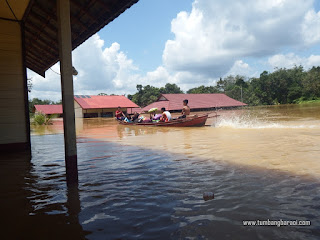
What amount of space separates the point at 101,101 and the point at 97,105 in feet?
5.96

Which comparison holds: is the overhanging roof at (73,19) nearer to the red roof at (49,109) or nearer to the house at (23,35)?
the house at (23,35)

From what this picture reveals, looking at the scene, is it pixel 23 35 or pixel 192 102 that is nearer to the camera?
pixel 23 35

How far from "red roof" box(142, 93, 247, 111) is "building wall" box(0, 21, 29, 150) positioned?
24643mm

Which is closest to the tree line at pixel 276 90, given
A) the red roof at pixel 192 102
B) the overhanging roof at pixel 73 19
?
the red roof at pixel 192 102

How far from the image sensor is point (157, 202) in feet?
10.4

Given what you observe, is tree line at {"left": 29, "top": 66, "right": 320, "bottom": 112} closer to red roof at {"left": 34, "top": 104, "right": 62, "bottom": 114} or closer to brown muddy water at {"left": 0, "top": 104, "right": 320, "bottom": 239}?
red roof at {"left": 34, "top": 104, "right": 62, "bottom": 114}

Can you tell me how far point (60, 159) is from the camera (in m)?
6.16

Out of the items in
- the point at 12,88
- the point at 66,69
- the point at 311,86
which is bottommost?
the point at 66,69

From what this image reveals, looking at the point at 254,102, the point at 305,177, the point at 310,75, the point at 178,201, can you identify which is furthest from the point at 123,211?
the point at 310,75

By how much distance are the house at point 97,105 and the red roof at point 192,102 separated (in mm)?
3645

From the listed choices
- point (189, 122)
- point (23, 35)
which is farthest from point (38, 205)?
point (189, 122)

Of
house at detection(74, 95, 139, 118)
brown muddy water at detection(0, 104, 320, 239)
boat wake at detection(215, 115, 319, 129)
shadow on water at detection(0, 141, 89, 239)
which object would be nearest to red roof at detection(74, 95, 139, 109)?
house at detection(74, 95, 139, 118)

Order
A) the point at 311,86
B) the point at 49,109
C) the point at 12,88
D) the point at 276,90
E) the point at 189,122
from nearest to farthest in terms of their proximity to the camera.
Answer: the point at 12,88 < the point at 189,122 < the point at 49,109 < the point at 311,86 < the point at 276,90

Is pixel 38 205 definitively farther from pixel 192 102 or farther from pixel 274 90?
pixel 274 90
